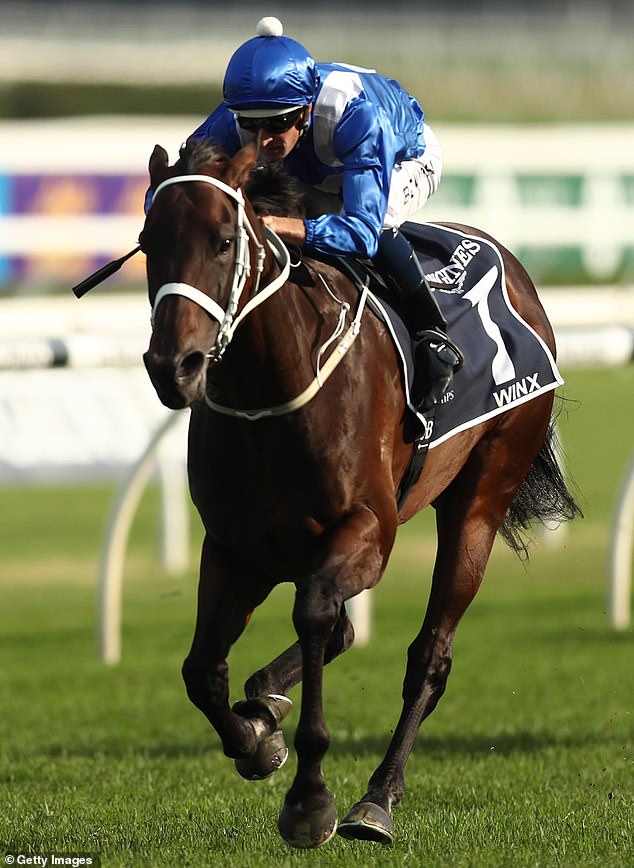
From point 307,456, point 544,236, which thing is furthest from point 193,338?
point 544,236

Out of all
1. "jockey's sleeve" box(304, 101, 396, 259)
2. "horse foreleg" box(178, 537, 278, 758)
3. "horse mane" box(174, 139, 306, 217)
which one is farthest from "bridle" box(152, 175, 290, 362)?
"horse foreleg" box(178, 537, 278, 758)

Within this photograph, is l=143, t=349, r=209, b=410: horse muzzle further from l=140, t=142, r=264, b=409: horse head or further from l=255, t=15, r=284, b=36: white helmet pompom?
l=255, t=15, r=284, b=36: white helmet pompom

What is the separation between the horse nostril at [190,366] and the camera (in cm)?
322

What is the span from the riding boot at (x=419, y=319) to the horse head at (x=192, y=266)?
0.74m

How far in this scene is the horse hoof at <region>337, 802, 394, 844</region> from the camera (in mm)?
3723

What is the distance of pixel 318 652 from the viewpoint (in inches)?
144

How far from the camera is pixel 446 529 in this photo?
4641 mm

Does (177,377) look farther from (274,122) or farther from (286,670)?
(286,670)

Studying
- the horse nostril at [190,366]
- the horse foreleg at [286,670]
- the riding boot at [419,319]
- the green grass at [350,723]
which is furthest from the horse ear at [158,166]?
the green grass at [350,723]

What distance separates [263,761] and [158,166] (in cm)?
145

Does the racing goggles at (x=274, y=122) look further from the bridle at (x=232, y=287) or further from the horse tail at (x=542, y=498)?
the horse tail at (x=542, y=498)

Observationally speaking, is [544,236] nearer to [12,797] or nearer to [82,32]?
[12,797]

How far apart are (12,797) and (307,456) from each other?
147 centimetres

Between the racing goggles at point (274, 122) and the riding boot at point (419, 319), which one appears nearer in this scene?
the racing goggles at point (274, 122)
